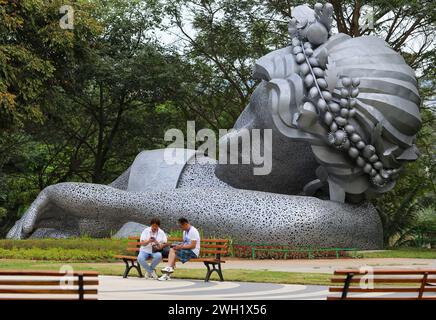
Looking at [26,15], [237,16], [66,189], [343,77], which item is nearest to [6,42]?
[26,15]

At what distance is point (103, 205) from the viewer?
21.1 metres

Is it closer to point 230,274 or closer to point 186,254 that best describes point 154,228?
point 186,254

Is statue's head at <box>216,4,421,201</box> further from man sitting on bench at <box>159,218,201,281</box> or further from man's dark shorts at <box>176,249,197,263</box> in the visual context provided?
man's dark shorts at <box>176,249,197,263</box>

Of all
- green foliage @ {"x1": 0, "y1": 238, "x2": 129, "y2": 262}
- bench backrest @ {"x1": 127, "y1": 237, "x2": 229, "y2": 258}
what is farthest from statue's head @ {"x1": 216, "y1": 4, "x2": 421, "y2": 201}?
green foliage @ {"x1": 0, "y1": 238, "x2": 129, "y2": 262}

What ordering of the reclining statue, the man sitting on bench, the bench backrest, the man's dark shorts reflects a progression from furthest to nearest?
the reclining statue, the bench backrest, the man's dark shorts, the man sitting on bench

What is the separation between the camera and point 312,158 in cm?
2209

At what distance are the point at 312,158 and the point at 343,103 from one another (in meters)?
2.95

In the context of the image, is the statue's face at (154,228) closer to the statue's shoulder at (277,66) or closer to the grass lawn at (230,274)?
the grass lawn at (230,274)

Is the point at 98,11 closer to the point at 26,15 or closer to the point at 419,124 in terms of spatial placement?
the point at 26,15

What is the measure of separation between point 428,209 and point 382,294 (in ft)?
71.0

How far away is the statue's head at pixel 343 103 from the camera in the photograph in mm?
19703

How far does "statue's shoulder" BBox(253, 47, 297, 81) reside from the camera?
20.7 meters

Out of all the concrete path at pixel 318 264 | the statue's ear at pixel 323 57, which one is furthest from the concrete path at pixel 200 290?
the statue's ear at pixel 323 57

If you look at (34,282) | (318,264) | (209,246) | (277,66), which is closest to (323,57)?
(277,66)
